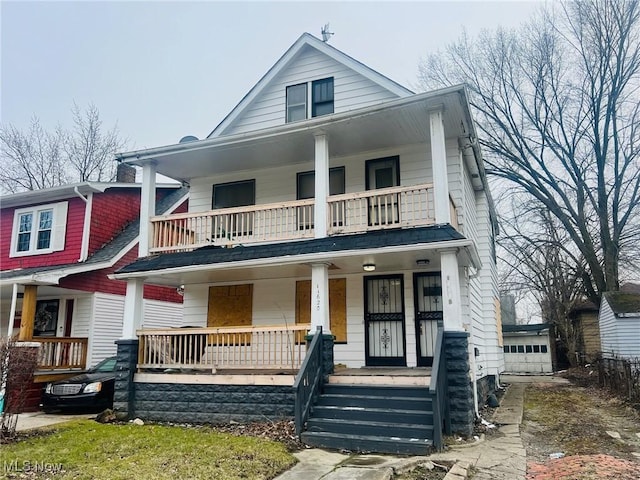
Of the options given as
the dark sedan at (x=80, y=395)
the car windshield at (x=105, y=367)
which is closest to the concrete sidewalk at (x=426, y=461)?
the dark sedan at (x=80, y=395)

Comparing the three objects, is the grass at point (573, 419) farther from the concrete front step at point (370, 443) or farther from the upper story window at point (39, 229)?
the upper story window at point (39, 229)

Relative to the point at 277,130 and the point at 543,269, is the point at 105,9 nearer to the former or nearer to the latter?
the point at 277,130

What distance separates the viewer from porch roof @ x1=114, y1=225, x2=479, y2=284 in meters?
8.76

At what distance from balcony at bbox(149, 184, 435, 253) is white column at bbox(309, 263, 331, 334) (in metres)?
0.85

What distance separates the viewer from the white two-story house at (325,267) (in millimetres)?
8438

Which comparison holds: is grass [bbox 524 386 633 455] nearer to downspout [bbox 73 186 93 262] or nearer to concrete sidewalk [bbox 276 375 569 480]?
concrete sidewalk [bbox 276 375 569 480]

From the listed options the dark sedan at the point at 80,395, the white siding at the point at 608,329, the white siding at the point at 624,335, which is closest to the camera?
the dark sedan at the point at 80,395

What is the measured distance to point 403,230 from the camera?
9.40 metres

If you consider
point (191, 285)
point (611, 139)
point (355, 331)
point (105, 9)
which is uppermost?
point (105, 9)

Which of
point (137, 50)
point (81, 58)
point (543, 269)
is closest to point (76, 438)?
point (137, 50)

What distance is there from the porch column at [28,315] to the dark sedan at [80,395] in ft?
7.49

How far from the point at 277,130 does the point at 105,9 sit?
33.8 ft

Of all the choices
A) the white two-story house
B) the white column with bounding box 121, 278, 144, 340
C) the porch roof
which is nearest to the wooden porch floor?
the white two-story house

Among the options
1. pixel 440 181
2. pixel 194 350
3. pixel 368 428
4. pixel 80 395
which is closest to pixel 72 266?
pixel 80 395
